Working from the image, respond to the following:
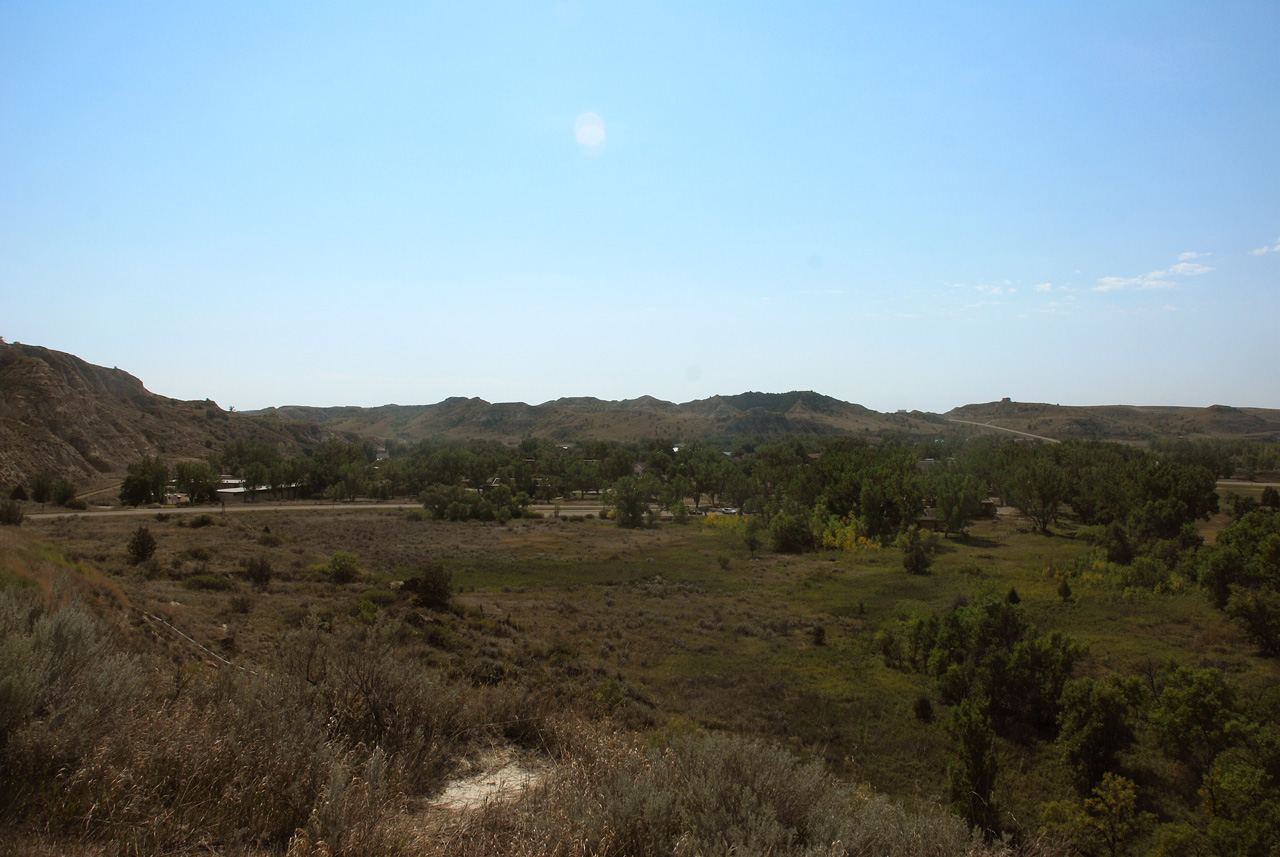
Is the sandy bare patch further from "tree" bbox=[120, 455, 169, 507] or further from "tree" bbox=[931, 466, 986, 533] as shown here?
"tree" bbox=[120, 455, 169, 507]

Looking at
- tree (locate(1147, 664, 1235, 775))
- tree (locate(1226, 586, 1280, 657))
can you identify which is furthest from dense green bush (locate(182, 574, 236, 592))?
tree (locate(1226, 586, 1280, 657))

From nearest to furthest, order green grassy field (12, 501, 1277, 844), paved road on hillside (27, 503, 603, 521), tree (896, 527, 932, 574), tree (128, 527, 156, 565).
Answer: green grassy field (12, 501, 1277, 844), tree (128, 527, 156, 565), tree (896, 527, 932, 574), paved road on hillside (27, 503, 603, 521)

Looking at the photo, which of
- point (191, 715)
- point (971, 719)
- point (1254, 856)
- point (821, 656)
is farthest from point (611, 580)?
point (191, 715)

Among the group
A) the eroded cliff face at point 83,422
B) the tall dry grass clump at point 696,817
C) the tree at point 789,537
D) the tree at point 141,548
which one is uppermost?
the eroded cliff face at point 83,422

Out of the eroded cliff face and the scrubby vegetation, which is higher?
the eroded cliff face

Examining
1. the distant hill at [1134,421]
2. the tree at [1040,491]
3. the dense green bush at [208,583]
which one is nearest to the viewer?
the dense green bush at [208,583]

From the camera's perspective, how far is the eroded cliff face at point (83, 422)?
2383 inches

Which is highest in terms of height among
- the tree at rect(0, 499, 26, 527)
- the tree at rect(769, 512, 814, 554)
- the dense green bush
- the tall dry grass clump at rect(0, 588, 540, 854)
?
the tall dry grass clump at rect(0, 588, 540, 854)

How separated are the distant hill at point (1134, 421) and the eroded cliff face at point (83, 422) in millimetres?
162914

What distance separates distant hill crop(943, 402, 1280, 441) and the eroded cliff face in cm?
16291

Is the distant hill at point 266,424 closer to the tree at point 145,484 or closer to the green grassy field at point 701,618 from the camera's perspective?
the tree at point 145,484

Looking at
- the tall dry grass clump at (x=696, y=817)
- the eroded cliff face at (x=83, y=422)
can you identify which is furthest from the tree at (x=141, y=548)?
the eroded cliff face at (x=83, y=422)

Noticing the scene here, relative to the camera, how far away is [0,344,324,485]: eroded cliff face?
60531 millimetres

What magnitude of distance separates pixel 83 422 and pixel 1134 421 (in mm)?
211243
